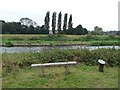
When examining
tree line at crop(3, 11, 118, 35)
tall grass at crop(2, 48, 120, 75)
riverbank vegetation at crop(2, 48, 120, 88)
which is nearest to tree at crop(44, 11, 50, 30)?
tree line at crop(3, 11, 118, 35)

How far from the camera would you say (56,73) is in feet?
27.6

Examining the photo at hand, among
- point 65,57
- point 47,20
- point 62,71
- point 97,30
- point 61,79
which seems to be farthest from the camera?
point 97,30

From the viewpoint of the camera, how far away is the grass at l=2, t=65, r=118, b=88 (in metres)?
6.92

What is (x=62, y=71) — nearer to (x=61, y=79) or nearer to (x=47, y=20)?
(x=61, y=79)

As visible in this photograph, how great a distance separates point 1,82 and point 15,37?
48.4 m

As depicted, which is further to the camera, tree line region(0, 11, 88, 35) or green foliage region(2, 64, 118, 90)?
tree line region(0, 11, 88, 35)

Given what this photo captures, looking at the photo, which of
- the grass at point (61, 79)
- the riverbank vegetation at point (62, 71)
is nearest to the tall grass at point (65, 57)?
the riverbank vegetation at point (62, 71)

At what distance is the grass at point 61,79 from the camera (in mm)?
6918

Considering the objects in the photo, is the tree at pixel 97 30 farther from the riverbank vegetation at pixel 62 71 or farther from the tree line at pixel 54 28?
the riverbank vegetation at pixel 62 71

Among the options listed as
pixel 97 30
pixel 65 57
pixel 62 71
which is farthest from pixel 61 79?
pixel 97 30

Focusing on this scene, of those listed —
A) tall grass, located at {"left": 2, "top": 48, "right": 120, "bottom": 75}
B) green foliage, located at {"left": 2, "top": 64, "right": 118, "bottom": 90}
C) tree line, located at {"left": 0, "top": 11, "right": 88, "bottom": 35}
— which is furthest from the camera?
tree line, located at {"left": 0, "top": 11, "right": 88, "bottom": 35}

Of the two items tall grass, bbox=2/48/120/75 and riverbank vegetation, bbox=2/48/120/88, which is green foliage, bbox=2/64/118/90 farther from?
tall grass, bbox=2/48/120/75

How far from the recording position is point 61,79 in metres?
7.60

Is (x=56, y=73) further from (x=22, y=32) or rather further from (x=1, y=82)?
(x=22, y=32)
